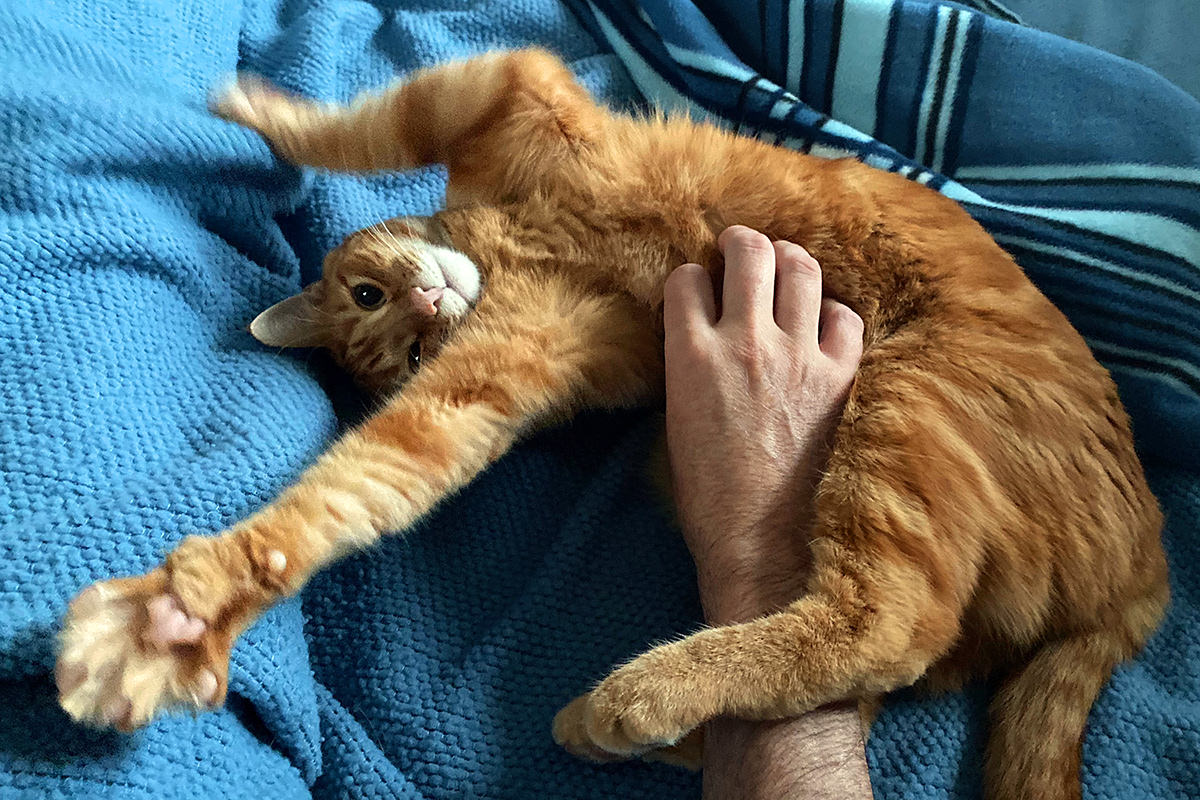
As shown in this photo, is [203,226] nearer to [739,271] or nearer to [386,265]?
[386,265]

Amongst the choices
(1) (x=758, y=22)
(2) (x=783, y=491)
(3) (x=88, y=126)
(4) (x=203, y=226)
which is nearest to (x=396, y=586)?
(2) (x=783, y=491)

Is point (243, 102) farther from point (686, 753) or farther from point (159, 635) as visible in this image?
point (686, 753)

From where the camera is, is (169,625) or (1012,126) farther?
(1012,126)

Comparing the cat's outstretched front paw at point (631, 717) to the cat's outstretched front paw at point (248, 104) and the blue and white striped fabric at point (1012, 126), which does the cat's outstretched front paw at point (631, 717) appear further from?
the cat's outstretched front paw at point (248, 104)

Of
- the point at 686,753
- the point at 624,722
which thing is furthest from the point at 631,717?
the point at 686,753

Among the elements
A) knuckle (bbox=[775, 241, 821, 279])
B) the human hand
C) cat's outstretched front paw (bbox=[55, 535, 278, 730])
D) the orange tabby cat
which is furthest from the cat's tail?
cat's outstretched front paw (bbox=[55, 535, 278, 730])

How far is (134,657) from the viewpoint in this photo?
736 mm

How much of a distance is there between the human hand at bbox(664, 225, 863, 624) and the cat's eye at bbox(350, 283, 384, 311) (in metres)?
0.51

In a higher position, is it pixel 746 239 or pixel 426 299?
pixel 746 239

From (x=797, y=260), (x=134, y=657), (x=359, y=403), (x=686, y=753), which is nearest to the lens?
(x=134, y=657)

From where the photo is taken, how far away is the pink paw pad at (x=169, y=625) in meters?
0.75

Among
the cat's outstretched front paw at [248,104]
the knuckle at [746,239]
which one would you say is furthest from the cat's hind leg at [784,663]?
the cat's outstretched front paw at [248,104]

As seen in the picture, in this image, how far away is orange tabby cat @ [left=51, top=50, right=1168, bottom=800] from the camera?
91 centimetres

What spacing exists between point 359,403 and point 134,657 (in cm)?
60
